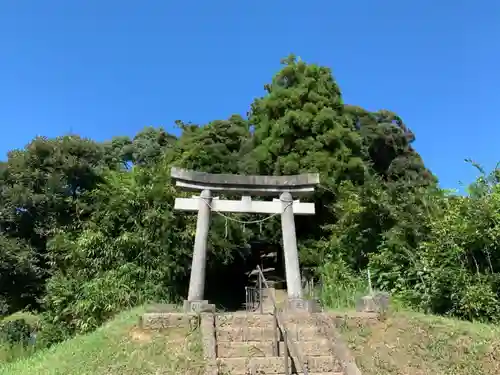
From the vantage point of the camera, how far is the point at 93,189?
14.7 metres

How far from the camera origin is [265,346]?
271 inches

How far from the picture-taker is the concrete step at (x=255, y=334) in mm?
7094

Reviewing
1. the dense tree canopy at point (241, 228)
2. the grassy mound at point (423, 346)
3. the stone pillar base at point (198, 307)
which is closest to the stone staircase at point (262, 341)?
the grassy mound at point (423, 346)

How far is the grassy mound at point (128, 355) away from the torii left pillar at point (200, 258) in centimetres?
143

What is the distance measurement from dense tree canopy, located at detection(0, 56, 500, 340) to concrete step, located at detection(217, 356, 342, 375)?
389cm

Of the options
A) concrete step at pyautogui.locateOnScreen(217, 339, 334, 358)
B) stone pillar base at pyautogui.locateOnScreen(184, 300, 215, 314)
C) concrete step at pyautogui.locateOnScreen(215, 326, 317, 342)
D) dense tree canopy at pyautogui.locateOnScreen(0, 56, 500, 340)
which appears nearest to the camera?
concrete step at pyautogui.locateOnScreen(217, 339, 334, 358)

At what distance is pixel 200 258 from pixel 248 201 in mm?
1806

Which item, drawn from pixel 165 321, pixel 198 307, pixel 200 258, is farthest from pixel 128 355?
pixel 200 258

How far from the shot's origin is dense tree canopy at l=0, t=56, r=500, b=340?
31.7ft

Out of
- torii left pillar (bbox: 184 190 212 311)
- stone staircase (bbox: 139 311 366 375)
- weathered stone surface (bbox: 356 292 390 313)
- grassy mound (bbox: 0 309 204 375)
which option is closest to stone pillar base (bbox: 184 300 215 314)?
torii left pillar (bbox: 184 190 212 311)

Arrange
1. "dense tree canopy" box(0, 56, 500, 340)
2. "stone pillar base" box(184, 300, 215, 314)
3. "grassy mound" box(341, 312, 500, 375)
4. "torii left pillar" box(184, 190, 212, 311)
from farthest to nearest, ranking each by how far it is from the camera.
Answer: "dense tree canopy" box(0, 56, 500, 340) < "torii left pillar" box(184, 190, 212, 311) < "stone pillar base" box(184, 300, 215, 314) < "grassy mound" box(341, 312, 500, 375)

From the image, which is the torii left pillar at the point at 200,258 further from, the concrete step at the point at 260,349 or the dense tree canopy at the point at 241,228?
the dense tree canopy at the point at 241,228

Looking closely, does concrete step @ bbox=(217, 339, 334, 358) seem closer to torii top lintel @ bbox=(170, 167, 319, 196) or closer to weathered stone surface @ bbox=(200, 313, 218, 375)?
weathered stone surface @ bbox=(200, 313, 218, 375)

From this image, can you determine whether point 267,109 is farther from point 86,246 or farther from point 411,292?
→ point 411,292
